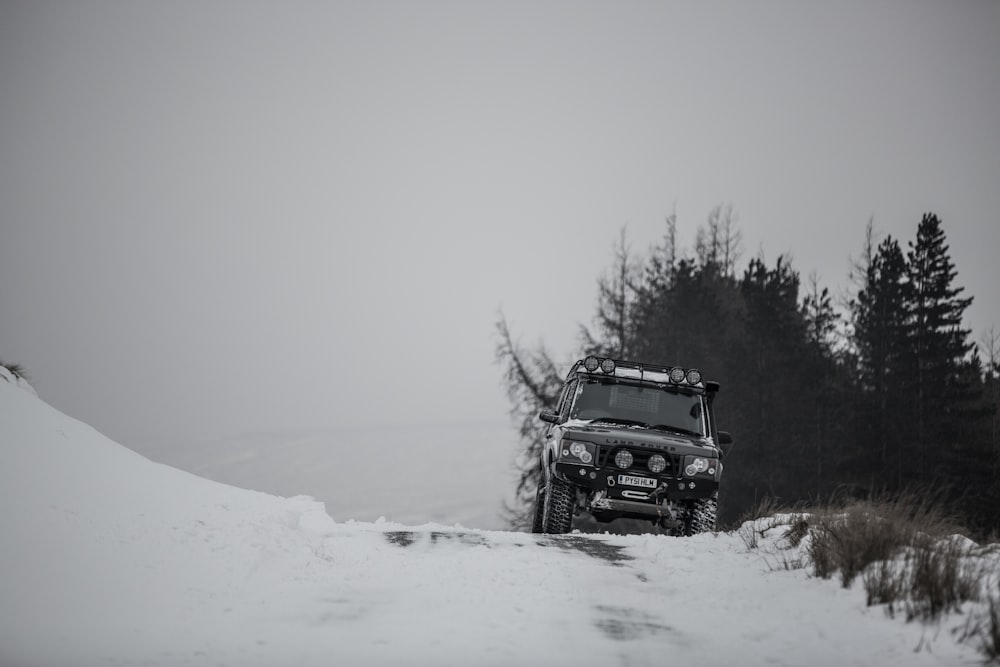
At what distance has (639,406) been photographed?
948cm

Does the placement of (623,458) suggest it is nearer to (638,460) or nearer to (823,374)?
(638,460)

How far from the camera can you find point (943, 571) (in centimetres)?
403

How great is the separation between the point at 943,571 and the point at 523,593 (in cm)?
256

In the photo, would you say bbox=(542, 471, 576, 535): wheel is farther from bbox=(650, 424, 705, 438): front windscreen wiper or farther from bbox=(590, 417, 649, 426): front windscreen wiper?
bbox=(650, 424, 705, 438): front windscreen wiper

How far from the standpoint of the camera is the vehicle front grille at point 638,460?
27.2ft

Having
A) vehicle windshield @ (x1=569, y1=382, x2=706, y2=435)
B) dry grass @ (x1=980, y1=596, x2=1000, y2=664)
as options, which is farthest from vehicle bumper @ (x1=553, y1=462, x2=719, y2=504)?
dry grass @ (x1=980, y1=596, x2=1000, y2=664)

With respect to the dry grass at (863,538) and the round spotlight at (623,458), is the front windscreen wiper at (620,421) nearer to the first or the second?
the round spotlight at (623,458)

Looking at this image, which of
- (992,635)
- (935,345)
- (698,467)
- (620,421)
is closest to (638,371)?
(620,421)

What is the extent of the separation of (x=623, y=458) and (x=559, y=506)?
104cm

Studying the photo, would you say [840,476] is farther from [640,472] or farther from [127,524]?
[127,524]

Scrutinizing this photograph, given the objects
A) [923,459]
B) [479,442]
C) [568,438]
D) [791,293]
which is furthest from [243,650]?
[479,442]

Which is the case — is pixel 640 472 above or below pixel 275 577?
above

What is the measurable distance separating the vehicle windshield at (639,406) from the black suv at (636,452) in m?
0.01

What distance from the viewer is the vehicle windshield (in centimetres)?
929
